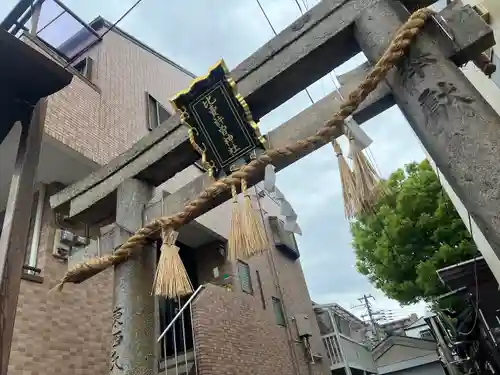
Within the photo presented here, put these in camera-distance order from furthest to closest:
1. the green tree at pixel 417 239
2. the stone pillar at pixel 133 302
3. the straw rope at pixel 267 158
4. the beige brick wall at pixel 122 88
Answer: the green tree at pixel 417 239
the beige brick wall at pixel 122 88
the stone pillar at pixel 133 302
the straw rope at pixel 267 158

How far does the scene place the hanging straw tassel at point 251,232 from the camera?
2.20m

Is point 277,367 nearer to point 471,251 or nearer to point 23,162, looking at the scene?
point 471,251

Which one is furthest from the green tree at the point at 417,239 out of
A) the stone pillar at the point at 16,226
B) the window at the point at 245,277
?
the stone pillar at the point at 16,226

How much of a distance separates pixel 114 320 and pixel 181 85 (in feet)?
31.1

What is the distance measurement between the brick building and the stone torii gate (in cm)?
27

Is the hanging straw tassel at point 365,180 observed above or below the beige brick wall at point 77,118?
below

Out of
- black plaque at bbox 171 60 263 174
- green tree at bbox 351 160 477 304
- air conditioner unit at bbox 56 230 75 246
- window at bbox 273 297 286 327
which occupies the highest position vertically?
green tree at bbox 351 160 477 304

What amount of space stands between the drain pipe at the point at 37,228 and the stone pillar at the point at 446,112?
5143 millimetres

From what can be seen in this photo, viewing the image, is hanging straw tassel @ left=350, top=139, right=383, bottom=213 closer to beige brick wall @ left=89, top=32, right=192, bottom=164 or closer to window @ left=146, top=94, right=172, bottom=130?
beige brick wall @ left=89, top=32, right=192, bottom=164

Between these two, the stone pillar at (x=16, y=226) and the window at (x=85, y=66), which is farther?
the window at (x=85, y=66)

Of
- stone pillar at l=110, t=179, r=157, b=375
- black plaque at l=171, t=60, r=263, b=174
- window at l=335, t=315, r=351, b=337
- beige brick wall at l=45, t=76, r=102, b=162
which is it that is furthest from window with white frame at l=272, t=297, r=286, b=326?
black plaque at l=171, t=60, r=263, b=174

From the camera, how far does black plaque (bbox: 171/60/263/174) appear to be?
2514mm

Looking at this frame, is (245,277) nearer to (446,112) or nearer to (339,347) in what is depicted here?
(339,347)

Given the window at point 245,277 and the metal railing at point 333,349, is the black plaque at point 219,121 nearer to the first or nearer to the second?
the window at point 245,277
